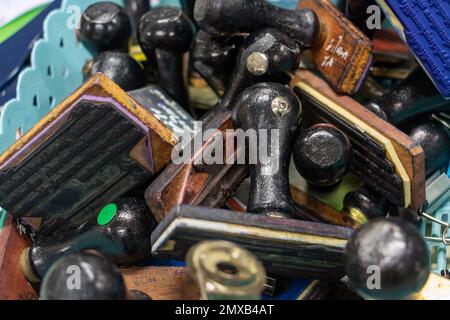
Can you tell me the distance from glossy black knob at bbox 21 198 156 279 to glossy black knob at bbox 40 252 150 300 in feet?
0.62

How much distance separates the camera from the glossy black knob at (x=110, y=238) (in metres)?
0.81

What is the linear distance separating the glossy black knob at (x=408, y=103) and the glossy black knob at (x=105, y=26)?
392mm

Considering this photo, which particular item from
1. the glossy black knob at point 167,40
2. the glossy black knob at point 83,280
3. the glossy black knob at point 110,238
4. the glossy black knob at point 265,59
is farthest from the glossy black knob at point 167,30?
Answer: the glossy black knob at point 83,280

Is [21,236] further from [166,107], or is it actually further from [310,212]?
[310,212]

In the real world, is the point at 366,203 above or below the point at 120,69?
below

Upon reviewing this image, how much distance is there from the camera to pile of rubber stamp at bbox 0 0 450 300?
77 cm

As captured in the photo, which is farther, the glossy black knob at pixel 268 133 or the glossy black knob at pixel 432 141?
the glossy black knob at pixel 432 141

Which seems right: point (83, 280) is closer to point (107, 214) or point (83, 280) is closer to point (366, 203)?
point (107, 214)

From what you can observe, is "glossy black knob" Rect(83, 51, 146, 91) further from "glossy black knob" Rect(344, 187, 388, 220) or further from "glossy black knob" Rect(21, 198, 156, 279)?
"glossy black knob" Rect(344, 187, 388, 220)

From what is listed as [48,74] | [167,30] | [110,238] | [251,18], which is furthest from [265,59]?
[48,74]

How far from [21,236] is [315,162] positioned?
403mm

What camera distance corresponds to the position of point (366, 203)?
859 mm

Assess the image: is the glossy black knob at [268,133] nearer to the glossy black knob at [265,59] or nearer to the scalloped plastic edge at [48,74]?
the glossy black knob at [265,59]

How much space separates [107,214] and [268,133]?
222mm
